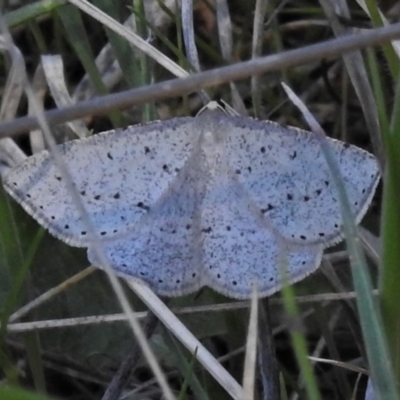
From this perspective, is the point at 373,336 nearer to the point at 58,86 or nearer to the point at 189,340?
the point at 189,340

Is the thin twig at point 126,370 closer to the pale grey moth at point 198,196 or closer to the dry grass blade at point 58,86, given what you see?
the pale grey moth at point 198,196

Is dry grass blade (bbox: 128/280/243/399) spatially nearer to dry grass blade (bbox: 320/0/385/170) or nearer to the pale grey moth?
the pale grey moth

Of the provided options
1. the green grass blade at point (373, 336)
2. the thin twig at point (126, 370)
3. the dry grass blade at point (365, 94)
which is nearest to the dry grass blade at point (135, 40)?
the dry grass blade at point (365, 94)

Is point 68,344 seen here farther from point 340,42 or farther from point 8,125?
point 340,42

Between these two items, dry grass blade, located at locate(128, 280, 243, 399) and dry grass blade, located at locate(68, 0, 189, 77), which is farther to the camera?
dry grass blade, located at locate(68, 0, 189, 77)

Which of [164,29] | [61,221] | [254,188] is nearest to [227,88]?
[164,29]

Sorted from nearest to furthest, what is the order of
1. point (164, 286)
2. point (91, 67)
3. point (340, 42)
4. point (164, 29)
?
point (340, 42), point (164, 286), point (91, 67), point (164, 29)

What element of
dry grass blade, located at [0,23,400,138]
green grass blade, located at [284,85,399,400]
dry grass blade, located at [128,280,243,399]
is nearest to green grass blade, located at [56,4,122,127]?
dry grass blade, located at [128,280,243,399]

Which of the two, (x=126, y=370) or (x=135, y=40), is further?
(x=135, y=40)

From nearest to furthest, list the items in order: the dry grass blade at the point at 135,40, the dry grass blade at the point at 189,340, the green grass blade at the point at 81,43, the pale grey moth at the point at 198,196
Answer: the dry grass blade at the point at 189,340, the pale grey moth at the point at 198,196, the dry grass blade at the point at 135,40, the green grass blade at the point at 81,43

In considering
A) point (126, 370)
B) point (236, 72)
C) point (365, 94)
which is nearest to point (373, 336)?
point (236, 72)

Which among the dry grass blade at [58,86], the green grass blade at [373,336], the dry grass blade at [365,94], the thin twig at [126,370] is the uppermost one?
the dry grass blade at [58,86]
